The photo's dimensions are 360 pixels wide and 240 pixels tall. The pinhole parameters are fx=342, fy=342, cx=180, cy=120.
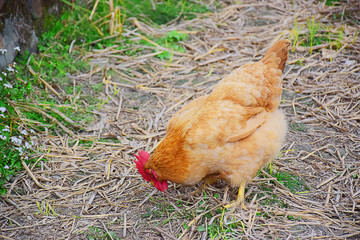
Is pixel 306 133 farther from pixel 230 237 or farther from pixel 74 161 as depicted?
pixel 74 161

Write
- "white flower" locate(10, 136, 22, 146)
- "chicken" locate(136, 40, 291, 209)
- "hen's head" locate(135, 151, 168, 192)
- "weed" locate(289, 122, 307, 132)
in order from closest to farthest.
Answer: "chicken" locate(136, 40, 291, 209)
"hen's head" locate(135, 151, 168, 192)
"white flower" locate(10, 136, 22, 146)
"weed" locate(289, 122, 307, 132)

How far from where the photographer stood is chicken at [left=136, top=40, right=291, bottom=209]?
2.94 metres

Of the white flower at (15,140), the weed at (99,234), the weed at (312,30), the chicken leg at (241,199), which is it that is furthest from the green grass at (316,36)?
the white flower at (15,140)

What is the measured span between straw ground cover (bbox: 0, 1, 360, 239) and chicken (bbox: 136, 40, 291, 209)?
12.8 inches

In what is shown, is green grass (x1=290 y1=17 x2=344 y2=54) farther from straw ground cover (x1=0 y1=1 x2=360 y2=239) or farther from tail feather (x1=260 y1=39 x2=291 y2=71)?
tail feather (x1=260 y1=39 x2=291 y2=71)

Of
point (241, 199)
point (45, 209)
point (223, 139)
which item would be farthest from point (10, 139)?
point (241, 199)

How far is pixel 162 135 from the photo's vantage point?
157 inches

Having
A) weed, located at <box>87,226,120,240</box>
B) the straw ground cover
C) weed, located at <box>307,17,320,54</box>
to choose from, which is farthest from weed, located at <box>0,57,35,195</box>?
weed, located at <box>307,17,320,54</box>

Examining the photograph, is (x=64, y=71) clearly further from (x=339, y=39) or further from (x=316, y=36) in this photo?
(x=339, y=39)

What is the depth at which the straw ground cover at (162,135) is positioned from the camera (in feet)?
9.65

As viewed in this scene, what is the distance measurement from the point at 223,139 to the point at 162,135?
1172mm

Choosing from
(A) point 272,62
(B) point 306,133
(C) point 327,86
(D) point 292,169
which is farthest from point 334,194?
(C) point 327,86

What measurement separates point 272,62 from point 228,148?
3.79 feet

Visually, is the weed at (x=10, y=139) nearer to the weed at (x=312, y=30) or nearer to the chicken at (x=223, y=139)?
the chicken at (x=223, y=139)
